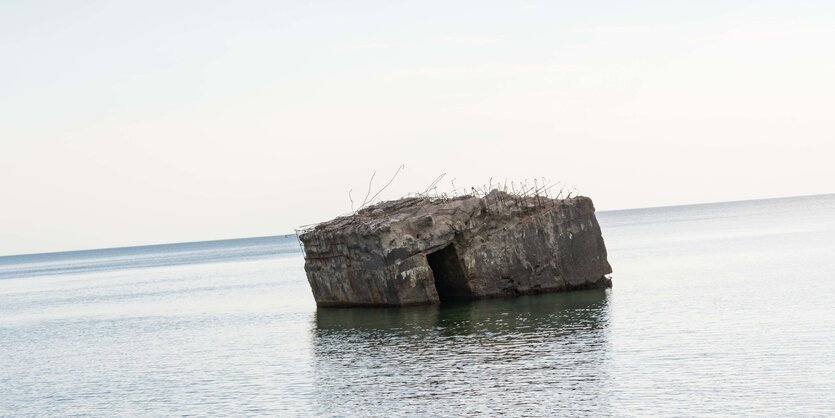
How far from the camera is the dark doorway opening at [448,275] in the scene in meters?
49.1

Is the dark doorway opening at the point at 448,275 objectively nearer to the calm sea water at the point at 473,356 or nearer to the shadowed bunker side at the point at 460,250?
the shadowed bunker side at the point at 460,250

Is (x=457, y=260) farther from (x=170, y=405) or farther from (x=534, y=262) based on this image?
(x=170, y=405)

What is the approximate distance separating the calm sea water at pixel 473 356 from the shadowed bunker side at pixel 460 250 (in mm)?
1279

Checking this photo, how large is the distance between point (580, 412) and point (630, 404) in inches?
57.1

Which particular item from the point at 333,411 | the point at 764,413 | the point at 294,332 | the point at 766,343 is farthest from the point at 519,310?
the point at 764,413

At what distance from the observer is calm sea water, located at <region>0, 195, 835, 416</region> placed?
26109mm

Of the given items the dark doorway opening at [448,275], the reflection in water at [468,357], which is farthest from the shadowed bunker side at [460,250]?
the reflection in water at [468,357]

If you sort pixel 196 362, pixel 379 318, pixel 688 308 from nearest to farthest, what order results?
pixel 196 362
pixel 688 308
pixel 379 318

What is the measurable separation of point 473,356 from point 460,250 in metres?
14.9

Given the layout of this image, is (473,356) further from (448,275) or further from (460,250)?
(448,275)

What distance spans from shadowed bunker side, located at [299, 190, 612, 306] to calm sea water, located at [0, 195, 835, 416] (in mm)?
1279

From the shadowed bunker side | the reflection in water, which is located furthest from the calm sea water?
the shadowed bunker side

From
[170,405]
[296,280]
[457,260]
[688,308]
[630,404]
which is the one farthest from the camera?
[296,280]

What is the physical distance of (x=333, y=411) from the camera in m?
26.7
